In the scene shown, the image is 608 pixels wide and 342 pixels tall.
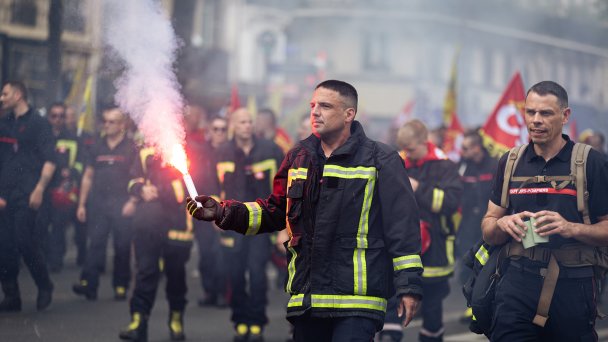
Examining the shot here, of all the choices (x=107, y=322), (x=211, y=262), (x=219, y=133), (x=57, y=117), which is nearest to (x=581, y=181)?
(x=107, y=322)

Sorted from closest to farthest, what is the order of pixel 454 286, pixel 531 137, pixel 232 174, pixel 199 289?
pixel 531 137, pixel 232 174, pixel 199 289, pixel 454 286

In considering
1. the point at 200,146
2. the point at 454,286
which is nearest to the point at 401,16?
the point at 454,286

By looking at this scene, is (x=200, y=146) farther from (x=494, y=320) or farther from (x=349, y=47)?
(x=349, y=47)

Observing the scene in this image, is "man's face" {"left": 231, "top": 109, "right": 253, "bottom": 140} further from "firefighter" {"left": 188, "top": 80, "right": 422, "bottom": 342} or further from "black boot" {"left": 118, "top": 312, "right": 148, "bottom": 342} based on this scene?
"firefighter" {"left": 188, "top": 80, "right": 422, "bottom": 342}

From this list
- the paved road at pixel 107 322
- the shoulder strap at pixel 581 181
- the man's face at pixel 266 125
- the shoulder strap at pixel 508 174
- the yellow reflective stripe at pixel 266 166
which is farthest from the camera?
the man's face at pixel 266 125

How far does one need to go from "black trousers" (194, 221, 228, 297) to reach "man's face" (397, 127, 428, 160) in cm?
295

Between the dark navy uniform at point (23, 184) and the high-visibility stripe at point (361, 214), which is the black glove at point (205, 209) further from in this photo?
the dark navy uniform at point (23, 184)

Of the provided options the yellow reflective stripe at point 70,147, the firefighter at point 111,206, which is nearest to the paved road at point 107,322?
the firefighter at point 111,206

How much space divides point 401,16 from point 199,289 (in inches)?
1564

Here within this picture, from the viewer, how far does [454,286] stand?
13.3 metres

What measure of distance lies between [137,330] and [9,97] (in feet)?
8.37

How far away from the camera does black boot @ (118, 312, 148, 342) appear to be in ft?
27.8

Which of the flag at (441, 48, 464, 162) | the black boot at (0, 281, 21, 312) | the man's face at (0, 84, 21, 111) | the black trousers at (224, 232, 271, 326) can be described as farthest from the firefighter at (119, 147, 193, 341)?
the flag at (441, 48, 464, 162)

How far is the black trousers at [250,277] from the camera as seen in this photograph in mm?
9016
